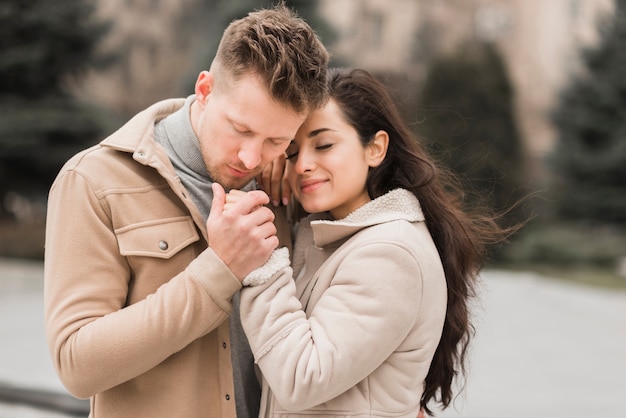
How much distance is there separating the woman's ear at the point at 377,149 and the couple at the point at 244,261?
3 centimetres

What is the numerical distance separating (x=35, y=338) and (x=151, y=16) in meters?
23.6

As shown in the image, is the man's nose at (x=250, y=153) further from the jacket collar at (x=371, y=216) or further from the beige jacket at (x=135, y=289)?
the jacket collar at (x=371, y=216)

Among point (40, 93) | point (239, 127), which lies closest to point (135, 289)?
point (239, 127)

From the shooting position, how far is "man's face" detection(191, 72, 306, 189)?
7.24ft

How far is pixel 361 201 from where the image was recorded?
8.66 ft

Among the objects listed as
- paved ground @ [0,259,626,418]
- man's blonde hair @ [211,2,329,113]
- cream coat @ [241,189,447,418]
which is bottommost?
paved ground @ [0,259,626,418]

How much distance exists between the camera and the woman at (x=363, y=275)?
82.6 inches

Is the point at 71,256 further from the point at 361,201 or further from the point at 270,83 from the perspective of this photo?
the point at 361,201

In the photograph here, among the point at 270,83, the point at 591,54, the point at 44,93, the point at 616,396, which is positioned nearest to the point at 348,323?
the point at 270,83

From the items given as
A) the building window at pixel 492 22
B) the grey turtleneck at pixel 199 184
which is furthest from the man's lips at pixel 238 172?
the building window at pixel 492 22

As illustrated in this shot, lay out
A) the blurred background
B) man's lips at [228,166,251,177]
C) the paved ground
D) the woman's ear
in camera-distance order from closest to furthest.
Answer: man's lips at [228,166,251,177]
the woman's ear
the paved ground
the blurred background

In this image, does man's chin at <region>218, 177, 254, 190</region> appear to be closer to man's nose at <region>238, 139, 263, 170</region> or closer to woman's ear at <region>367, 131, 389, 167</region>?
man's nose at <region>238, 139, 263, 170</region>

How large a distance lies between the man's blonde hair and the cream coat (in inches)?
19.2

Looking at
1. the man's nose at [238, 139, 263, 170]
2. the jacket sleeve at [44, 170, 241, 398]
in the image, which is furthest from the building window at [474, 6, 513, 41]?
the jacket sleeve at [44, 170, 241, 398]
